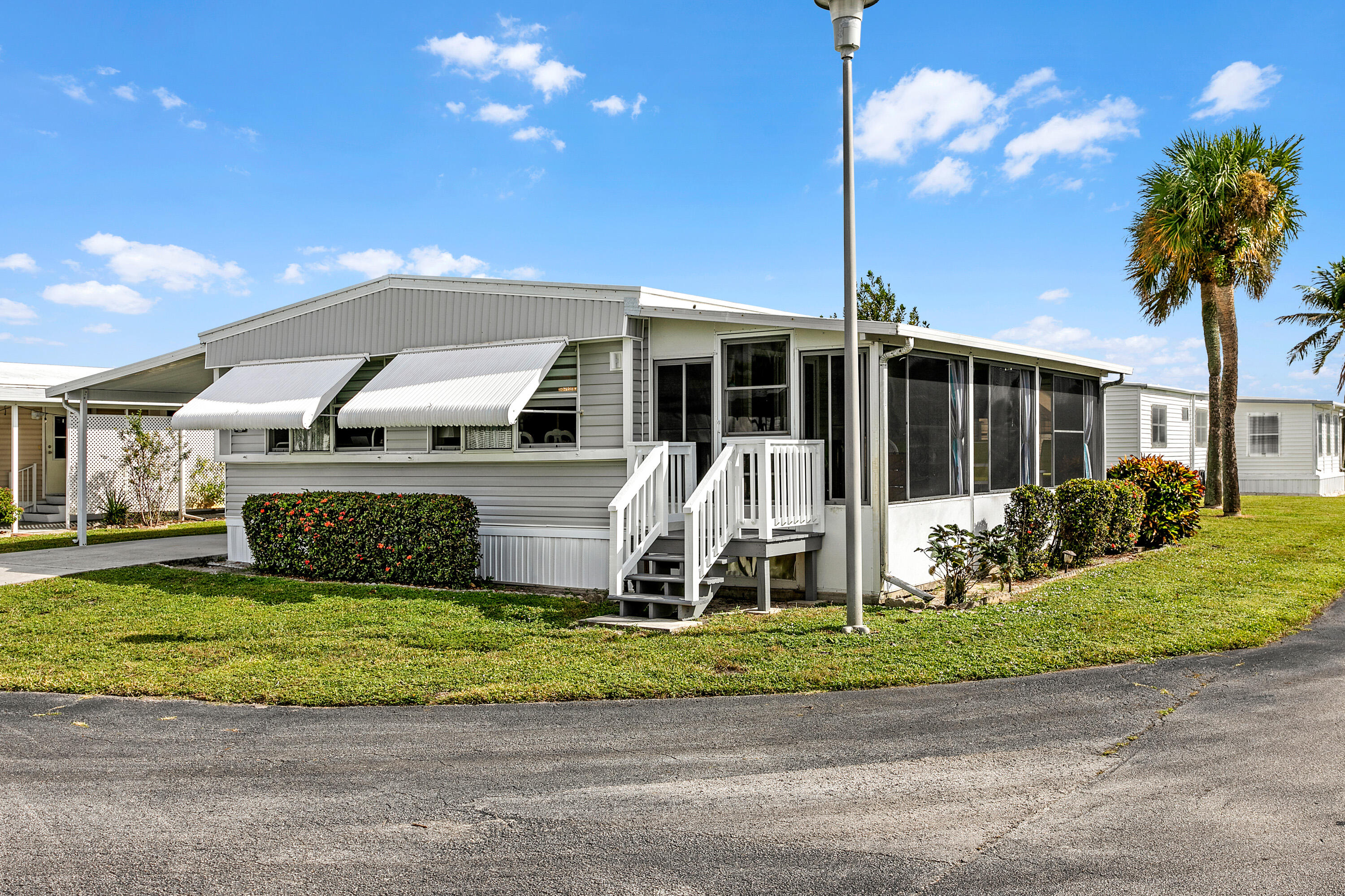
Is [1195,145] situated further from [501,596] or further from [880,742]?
[880,742]

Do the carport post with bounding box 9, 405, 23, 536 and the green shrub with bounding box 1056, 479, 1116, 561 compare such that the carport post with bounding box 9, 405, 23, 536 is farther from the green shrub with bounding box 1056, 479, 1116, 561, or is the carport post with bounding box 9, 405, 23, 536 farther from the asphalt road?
the green shrub with bounding box 1056, 479, 1116, 561

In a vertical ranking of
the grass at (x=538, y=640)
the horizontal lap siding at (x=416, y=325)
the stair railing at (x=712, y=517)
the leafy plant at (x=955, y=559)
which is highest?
the horizontal lap siding at (x=416, y=325)

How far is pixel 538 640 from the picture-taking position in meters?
7.79

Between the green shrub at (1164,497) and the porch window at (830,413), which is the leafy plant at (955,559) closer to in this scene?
the porch window at (830,413)

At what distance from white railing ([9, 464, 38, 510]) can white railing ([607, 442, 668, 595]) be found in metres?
16.8

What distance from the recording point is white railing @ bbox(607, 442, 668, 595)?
342 inches

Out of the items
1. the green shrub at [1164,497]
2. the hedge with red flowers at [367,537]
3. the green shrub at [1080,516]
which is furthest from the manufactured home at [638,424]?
the green shrub at [1164,497]

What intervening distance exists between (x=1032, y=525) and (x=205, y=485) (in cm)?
1863

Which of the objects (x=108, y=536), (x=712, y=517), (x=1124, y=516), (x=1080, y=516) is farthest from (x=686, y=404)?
(x=108, y=536)

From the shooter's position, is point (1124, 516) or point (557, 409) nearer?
point (557, 409)

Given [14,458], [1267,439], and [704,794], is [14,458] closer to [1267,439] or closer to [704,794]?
[704,794]

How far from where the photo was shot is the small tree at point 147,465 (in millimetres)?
19844

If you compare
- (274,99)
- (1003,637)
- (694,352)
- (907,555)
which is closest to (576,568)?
(694,352)

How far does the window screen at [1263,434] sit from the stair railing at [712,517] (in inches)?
1068
